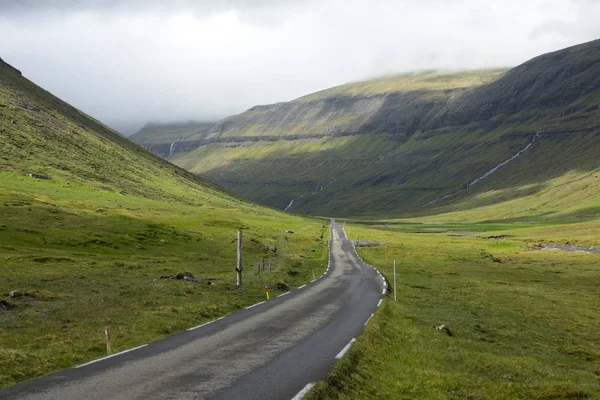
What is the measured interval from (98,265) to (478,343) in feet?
141

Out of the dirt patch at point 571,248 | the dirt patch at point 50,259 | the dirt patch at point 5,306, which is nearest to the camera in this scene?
the dirt patch at point 5,306

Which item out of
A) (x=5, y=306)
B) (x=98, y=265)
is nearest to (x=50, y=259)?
(x=98, y=265)

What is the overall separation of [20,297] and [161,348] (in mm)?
18640

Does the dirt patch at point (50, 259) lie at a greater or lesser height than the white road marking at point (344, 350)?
lesser

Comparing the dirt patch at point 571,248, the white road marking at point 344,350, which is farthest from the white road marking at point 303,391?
the dirt patch at point 571,248

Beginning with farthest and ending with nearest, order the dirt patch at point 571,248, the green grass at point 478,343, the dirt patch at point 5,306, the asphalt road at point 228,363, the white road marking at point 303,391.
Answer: the dirt patch at point 571,248, the dirt patch at point 5,306, the green grass at point 478,343, the asphalt road at point 228,363, the white road marking at point 303,391

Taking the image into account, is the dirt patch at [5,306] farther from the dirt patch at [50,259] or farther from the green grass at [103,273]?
the dirt patch at [50,259]

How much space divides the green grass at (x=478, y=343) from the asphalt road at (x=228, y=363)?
1.37 meters

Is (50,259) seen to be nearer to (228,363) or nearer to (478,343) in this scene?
(228,363)

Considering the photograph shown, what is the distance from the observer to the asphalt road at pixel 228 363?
599 inches

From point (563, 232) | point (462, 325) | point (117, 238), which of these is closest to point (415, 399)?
point (462, 325)

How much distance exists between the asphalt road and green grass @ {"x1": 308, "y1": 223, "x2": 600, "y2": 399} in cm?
137

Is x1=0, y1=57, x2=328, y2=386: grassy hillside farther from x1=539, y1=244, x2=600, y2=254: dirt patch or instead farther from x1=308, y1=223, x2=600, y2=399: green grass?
x1=539, y1=244, x2=600, y2=254: dirt patch

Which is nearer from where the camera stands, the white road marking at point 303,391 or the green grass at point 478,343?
the white road marking at point 303,391
